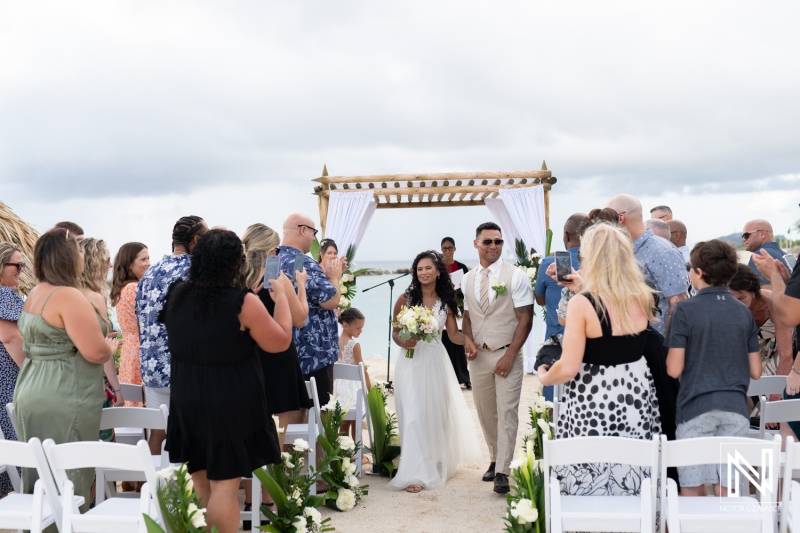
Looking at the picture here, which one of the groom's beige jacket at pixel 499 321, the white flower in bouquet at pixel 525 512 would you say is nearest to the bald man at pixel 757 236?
the groom's beige jacket at pixel 499 321

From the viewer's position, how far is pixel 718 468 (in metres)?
3.80

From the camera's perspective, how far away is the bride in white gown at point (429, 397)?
596 cm

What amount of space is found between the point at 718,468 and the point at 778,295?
1.15 meters

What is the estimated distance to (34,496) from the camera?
3396mm

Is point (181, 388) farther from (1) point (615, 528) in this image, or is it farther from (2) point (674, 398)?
(2) point (674, 398)

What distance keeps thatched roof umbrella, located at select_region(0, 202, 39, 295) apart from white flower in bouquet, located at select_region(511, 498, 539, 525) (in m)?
6.13

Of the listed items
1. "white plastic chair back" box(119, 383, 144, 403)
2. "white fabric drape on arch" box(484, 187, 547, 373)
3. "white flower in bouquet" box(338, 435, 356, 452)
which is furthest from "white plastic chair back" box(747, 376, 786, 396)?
"white fabric drape on arch" box(484, 187, 547, 373)

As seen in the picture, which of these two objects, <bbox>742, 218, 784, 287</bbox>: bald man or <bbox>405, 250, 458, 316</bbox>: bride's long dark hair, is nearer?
<bbox>405, 250, 458, 316</bbox>: bride's long dark hair

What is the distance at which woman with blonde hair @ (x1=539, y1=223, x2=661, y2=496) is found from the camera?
11.8 ft

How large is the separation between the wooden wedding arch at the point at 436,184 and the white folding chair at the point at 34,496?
356 inches

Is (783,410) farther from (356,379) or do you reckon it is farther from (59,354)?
(59,354)

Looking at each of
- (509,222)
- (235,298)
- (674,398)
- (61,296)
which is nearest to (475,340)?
(674,398)

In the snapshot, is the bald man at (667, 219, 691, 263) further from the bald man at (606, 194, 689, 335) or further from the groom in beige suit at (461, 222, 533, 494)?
the bald man at (606, 194, 689, 335)

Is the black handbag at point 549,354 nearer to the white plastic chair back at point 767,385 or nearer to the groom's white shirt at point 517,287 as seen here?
the white plastic chair back at point 767,385
